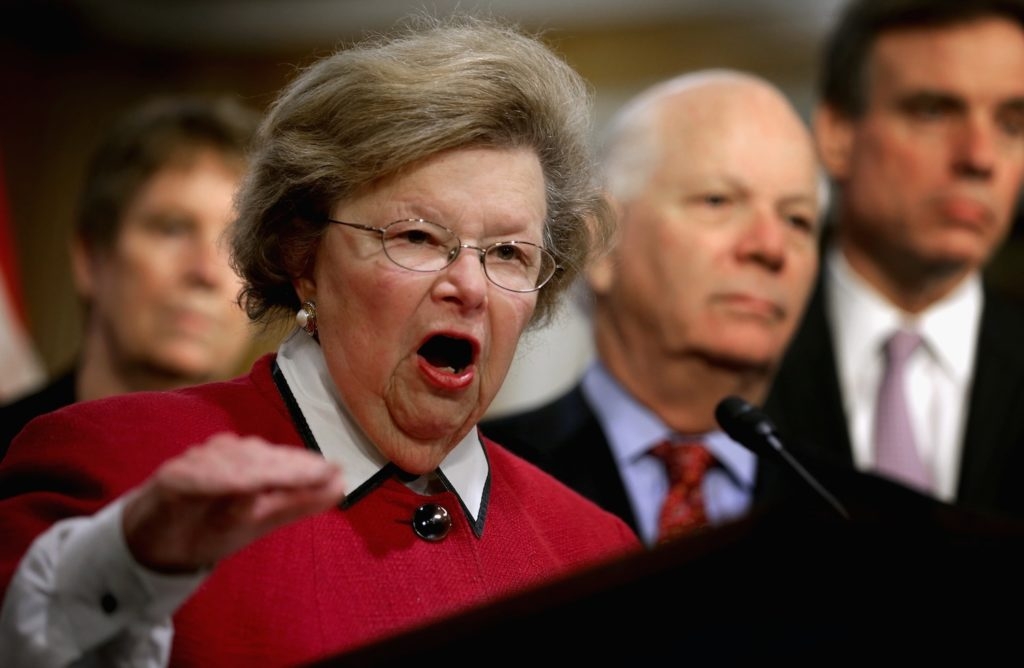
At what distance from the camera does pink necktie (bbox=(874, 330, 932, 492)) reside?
→ 3514 mm

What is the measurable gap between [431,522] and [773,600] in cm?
53

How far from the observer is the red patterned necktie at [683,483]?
9.16ft

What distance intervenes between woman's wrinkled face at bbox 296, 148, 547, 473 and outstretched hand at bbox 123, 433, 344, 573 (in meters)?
0.35

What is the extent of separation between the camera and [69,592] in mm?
1365

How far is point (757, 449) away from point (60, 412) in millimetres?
909

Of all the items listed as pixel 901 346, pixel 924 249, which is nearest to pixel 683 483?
pixel 901 346

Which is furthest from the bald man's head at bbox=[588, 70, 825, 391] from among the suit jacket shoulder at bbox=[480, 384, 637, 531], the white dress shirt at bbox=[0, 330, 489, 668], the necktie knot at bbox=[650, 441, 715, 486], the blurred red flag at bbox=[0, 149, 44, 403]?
the blurred red flag at bbox=[0, 149, 44, 403]

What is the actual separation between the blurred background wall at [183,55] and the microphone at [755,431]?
4753mm

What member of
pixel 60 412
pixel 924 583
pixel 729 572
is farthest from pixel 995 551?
pixel 60 412

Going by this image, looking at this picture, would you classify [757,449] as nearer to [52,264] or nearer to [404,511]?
[404,511]

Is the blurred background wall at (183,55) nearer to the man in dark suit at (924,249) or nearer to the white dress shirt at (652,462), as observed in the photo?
the man in dark suit at (924,249)

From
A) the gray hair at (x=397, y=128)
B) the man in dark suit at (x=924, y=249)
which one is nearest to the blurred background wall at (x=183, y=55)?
the man in dark suit at (x=924, y=249)

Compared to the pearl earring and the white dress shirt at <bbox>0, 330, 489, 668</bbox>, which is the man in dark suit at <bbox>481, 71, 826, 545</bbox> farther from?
the white dress shirt at <bbox>0, 330, 489, 668</bbox>

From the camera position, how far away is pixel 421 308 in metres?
1.65
